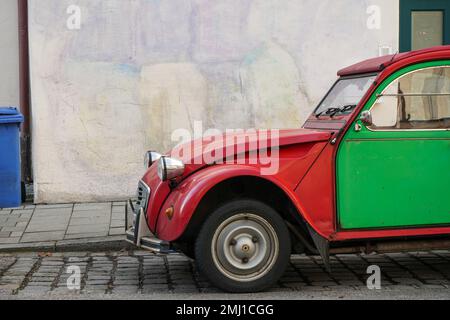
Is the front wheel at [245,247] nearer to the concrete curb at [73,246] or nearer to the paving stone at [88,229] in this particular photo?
the concrete curb at [73,246]

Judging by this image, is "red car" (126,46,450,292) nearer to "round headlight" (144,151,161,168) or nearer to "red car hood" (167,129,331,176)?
"red car hood" (167,129,331,176)

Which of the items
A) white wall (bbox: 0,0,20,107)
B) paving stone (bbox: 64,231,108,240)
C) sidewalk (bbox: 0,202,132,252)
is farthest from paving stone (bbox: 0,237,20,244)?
white wall (bbox: 0,0,20,107)

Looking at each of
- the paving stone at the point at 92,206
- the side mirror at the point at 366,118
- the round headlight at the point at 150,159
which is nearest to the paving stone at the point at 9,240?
the paving stone at the point at 92,206

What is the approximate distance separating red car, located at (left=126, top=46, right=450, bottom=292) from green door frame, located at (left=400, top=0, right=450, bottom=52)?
181 inches

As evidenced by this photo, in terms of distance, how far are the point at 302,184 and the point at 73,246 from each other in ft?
9.65

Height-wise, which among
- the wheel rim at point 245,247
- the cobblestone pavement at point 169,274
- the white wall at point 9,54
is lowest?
the cobblestone pavement at point 169,274

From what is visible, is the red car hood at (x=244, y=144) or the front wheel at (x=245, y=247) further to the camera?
the red car hood at (x=244, y=144)

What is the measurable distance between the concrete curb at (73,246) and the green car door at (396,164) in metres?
2.83

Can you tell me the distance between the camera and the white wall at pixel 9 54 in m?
10.9

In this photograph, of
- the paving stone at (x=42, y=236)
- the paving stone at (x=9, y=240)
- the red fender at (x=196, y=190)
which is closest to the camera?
the red fender at (x=196, y=190)

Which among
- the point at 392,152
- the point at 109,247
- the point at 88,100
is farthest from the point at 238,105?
the point at 392,152

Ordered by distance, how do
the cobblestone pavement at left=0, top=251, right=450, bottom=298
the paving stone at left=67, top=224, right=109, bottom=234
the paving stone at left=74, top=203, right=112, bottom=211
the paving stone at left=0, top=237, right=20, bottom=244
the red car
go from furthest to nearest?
the paving stone at left=74, top=203, right=112, bottom=211 < the paving stone at left=67, top=224, right=109, bottom=234 < the paving stone at left=0, top=237, right=20, bottom=244 < the cobblestone pavement at left=0, top=251, right=450, bottom=298 < the red car

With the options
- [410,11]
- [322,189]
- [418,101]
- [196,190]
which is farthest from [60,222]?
[410,11]

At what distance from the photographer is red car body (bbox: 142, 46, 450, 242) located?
595cm
